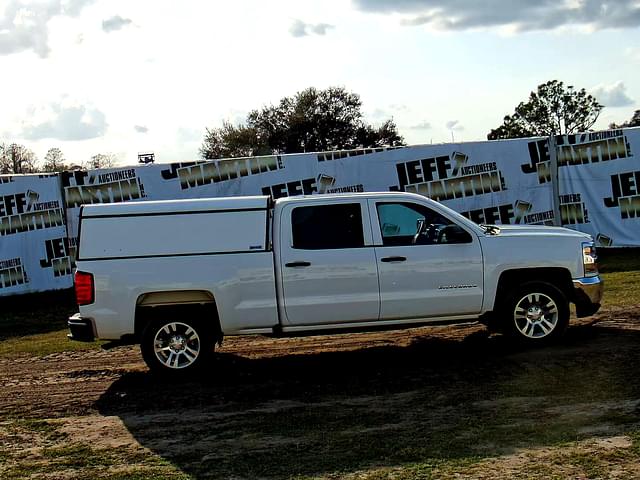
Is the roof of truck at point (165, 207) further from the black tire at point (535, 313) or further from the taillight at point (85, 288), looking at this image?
the black tire at point (535, 313)

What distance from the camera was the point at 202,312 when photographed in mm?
8992

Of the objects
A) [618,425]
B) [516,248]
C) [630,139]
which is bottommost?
[618,425]

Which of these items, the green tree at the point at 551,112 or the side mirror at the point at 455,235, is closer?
the side mirror at the point at 455,235

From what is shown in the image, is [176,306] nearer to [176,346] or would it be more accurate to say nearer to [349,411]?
[176,346]

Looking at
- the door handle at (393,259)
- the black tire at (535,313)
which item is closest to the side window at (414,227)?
the door handle at (393,259)

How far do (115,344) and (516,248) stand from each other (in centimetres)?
472

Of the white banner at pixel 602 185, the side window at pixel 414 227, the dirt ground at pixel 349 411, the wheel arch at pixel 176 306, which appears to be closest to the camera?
the dirt ground at pixel 349 411

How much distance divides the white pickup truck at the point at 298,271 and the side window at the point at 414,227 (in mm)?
13

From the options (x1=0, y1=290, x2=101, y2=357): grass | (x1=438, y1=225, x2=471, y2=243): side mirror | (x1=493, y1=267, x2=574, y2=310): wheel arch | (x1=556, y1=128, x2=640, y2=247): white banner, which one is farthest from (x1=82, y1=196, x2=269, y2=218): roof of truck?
(x1=556, y1=128, x2=640, y2=247): white banner

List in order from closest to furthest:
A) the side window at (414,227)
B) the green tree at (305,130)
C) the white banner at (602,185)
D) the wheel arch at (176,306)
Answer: the wheel arch at (176,306), the side window at (414,227), the white banner at (602,185), the green tree at (305,130)

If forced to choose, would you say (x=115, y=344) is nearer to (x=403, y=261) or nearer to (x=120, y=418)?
(x=120, y=418)

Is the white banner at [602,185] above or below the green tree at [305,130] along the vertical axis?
below

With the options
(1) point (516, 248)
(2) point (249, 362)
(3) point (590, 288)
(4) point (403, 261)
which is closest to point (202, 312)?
(2) point (249, 362)

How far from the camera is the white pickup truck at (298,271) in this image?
28.8 feet
